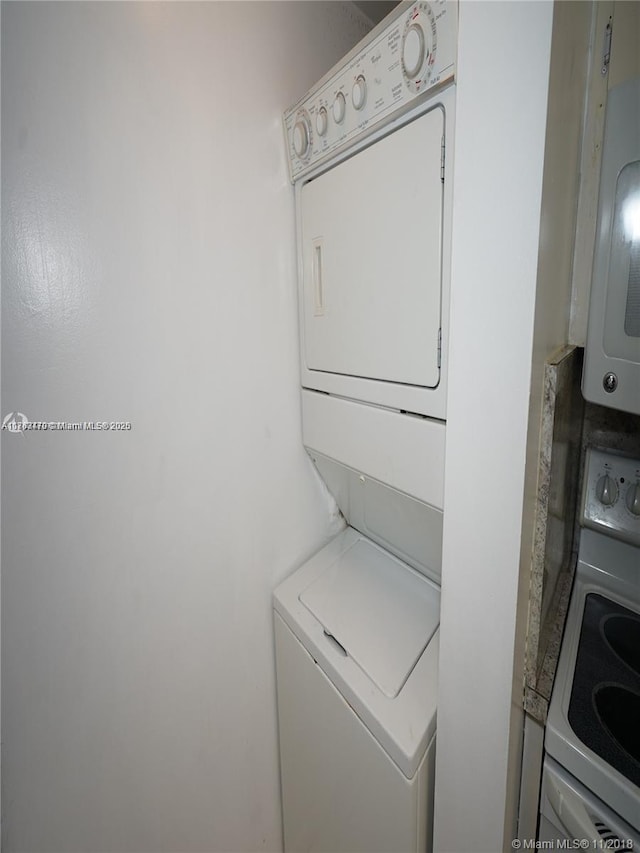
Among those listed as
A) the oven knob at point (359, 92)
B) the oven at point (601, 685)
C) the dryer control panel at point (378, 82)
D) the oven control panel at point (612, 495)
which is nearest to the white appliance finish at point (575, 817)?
the oven at point (601, 685)

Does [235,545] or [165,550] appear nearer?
[165,550]

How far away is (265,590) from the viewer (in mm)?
1883

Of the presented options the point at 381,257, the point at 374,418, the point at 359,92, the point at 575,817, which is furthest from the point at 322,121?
the point at 575,817

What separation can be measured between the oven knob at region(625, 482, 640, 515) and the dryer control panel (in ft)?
4.61

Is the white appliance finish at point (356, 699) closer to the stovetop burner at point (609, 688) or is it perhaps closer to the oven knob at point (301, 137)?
the stovetop burner at point (609, 688)

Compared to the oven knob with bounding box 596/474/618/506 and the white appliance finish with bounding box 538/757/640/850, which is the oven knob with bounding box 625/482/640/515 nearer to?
the oven knob with bounding box 596/474/618/506

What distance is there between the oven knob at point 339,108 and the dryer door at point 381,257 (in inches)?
4.8

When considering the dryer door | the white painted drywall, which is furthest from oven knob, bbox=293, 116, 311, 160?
the white painted drywall

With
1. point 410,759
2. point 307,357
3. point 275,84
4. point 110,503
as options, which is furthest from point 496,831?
point 275,84

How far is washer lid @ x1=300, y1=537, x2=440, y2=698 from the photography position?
1.46m

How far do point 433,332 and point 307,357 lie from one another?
696mm

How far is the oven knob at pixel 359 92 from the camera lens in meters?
1.25

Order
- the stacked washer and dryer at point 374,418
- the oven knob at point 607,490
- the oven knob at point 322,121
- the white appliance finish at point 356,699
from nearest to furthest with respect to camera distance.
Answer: the stacked washer and dryer at point 374,418
the white appliance finish at point 356,699
the oven knob at point 322,121
the oven knob at point 607,490

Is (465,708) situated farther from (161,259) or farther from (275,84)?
(275,84)
